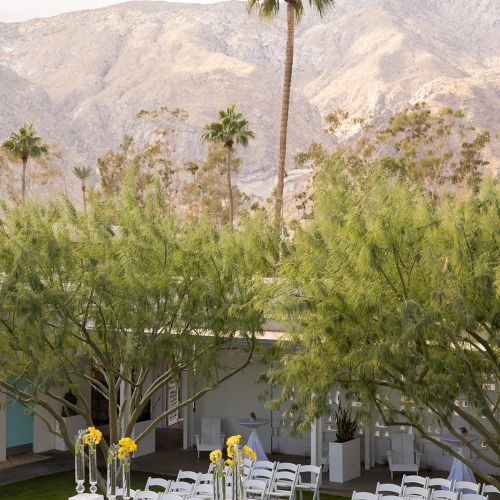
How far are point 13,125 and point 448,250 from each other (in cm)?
13557

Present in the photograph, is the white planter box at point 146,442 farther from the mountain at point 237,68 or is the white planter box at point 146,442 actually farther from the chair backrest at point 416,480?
the mountain at point 237,68

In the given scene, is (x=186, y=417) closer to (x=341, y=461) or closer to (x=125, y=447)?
(x=341, y=461)

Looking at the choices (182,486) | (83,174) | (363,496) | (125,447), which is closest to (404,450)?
(363,496)

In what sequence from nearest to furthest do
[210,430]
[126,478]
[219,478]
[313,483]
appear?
[126,478] < [219,478] < [313,483] < [210,430]

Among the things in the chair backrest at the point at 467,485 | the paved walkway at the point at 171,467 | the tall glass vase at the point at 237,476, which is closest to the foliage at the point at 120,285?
the tall glass vase at the point at 237,476

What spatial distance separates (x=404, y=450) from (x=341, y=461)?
1.43 meters

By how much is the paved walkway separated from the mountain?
106037 millimetres

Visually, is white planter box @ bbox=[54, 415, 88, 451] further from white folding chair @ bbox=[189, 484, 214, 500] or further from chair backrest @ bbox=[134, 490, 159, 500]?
chair backrest @ bbox=[134, 490, 159, 500]

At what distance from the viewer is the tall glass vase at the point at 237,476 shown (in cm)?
1052

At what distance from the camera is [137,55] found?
17250cm

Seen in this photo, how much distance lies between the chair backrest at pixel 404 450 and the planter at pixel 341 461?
3.05ft

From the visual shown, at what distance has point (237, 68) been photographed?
528 ft

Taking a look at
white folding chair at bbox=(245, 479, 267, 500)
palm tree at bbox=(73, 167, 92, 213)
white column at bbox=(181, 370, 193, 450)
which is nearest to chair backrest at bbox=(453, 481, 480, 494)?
white folding chair at bbox=(245, 479, 267, 500)

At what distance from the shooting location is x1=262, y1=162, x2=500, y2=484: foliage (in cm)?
1043
